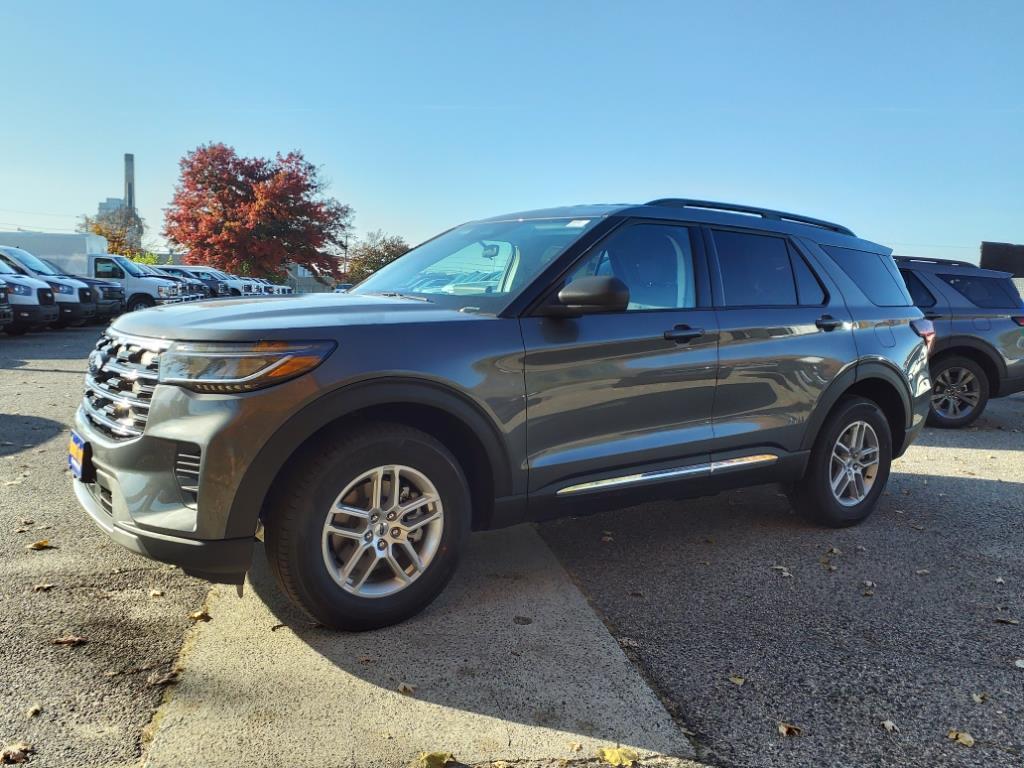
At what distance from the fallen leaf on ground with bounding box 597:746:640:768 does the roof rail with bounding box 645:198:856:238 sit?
9.04 ft

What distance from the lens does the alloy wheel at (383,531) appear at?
323cm

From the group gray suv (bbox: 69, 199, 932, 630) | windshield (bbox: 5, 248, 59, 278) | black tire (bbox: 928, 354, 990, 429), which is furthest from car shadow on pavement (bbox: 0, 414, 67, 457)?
windshield (bbox: 5, 248, 59, 278)

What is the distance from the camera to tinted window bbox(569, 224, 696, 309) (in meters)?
4.06

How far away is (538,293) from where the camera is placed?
Answer: 3.72 metres

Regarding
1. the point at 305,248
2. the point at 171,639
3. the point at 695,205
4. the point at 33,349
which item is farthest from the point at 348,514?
the point at 305,248

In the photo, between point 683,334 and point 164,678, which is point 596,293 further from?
point 164,678

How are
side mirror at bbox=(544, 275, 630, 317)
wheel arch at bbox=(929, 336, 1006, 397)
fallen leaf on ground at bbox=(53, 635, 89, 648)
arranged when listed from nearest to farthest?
fallen leaf on ground at bbox=(53, 635, 89, 648) < side mirror at bbox=(544, 275, 630, 317) < wheel arch at bbox=(929, 336, 1006, 397)

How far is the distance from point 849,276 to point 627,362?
2.21 metres

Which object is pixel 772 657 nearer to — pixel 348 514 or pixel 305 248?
pixel 348 514

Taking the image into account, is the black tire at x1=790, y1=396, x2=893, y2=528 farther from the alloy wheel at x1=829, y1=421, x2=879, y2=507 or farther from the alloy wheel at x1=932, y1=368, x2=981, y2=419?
the alloy wheel at x1=932, y1=368, x2=981, y2=419

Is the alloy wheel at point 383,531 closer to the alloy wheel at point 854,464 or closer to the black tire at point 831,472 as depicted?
the black tire at point 831,472

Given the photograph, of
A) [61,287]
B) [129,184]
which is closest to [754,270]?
[61,287]

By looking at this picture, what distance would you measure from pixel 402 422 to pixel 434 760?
139 centimetres

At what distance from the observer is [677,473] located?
4148 millimetres
